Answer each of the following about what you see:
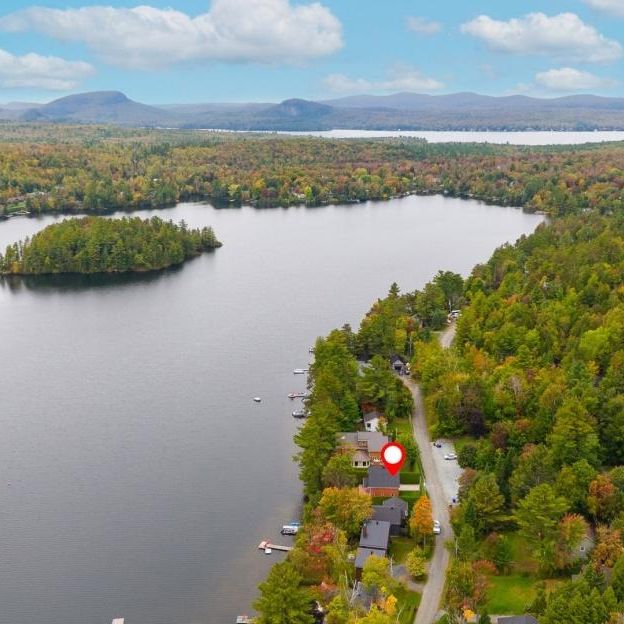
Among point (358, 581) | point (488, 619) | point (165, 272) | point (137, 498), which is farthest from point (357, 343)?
point (165, 272)

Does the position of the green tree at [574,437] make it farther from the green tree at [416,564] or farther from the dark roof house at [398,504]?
the green tree at [416,564]

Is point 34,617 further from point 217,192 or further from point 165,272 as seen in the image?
point 217,192

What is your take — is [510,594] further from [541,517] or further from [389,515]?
[389,515]

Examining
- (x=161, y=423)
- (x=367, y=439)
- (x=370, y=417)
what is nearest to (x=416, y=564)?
(x=367, y=439)

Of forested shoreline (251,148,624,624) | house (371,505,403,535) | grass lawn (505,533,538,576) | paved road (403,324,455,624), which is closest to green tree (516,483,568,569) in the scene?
forested shoreline (251,148,624,624)

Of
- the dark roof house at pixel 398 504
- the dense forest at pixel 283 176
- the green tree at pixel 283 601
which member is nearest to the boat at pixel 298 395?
the dark roof house at pixel 398 504

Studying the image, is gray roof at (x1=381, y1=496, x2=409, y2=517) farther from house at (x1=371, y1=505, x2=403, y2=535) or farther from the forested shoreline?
the forested shoreline

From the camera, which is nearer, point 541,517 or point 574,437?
point 541,517
